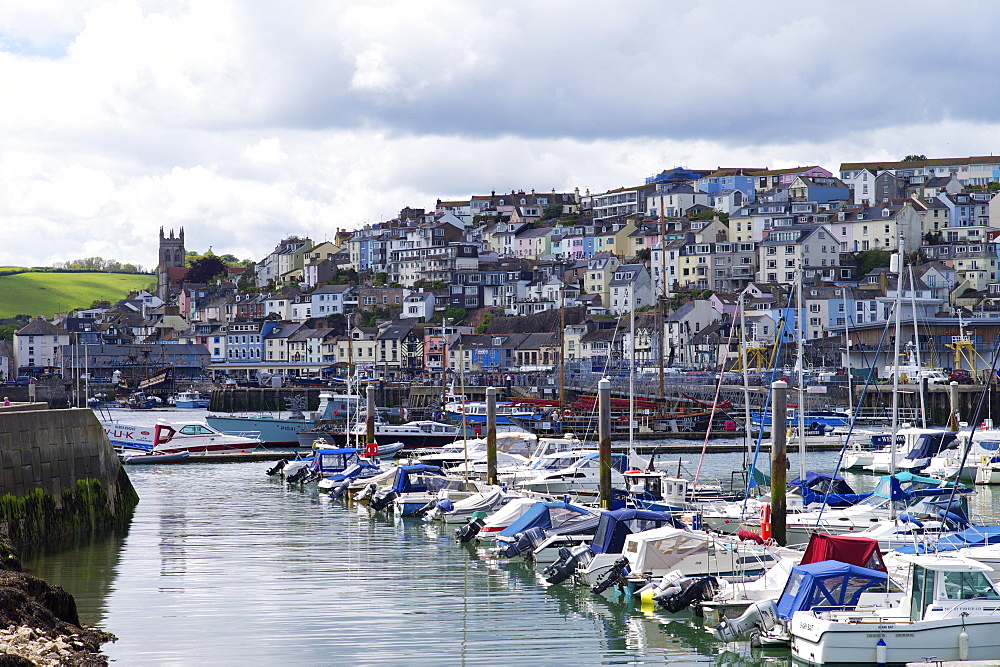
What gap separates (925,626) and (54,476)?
68.7 ft

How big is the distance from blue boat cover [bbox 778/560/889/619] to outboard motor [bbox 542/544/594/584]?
673cm

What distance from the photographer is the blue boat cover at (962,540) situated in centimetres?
2408

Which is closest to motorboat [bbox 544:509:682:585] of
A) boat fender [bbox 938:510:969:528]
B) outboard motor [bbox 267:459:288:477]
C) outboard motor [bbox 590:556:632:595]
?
outboard motor [bbox 590:556:632:595]

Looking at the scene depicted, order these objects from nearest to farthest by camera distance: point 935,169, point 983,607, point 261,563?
point 983,607, point 261,563, point 935,169

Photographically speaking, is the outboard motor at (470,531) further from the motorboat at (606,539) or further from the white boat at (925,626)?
the white boat at (925,626)

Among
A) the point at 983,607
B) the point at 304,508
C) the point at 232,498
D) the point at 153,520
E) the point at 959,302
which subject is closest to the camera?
the point at 983,607

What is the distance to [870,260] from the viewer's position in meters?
134

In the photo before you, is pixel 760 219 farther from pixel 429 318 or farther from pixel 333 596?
pixel 333 596

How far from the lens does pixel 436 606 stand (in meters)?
24.1

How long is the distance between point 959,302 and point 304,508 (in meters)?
96.4

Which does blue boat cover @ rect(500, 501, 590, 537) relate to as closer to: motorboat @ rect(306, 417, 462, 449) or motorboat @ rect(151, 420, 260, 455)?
motorboat @ rect(306, 417, 462, 449)

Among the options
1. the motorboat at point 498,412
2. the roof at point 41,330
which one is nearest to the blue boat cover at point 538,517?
the motorboat at point 498,412

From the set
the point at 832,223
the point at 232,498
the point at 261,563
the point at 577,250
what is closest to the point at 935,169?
the point at 832,223

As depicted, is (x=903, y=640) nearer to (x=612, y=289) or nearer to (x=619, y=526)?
(x=619, y=526)
